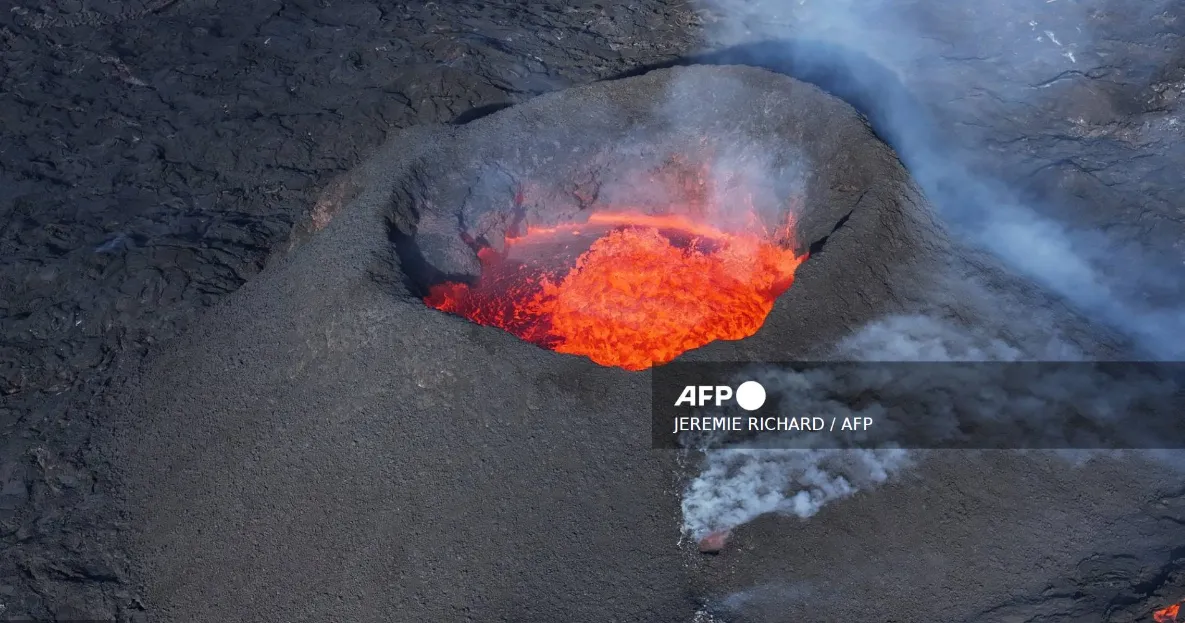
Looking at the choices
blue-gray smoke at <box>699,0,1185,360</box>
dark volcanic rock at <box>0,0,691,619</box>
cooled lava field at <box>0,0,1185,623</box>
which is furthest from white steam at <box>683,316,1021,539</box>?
dark volcanic rock at <box>0,0,691,619</box>

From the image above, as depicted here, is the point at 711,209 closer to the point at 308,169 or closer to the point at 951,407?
the point at 951,407

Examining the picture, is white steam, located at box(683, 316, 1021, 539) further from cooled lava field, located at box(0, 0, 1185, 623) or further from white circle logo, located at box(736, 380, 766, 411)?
white circle logo, located at box(736, 380, 766, 411)

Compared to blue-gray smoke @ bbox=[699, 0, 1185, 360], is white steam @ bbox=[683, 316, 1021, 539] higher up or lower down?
lower down

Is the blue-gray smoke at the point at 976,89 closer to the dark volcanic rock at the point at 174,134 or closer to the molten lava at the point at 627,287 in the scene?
the dark volcanic rock at the point at 174,134

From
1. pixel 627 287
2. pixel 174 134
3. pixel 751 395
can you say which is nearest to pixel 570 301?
pixel 627 287

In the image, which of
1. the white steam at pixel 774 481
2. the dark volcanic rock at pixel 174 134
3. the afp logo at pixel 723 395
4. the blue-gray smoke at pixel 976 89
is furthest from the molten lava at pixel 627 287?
the dark volcanic rock at pixel 174 134

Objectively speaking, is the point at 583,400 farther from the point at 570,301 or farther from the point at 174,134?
the point at 174,134
